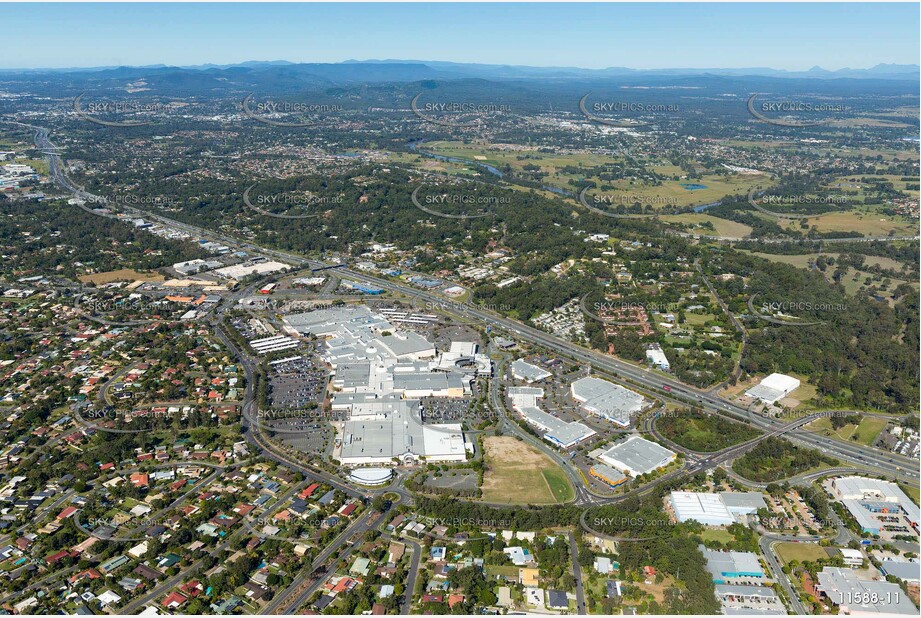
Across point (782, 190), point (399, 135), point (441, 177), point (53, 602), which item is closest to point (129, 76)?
point (399, 135)

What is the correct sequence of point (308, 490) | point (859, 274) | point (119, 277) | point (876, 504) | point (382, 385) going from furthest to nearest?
point (859, 274) < point (119, 277) < point (382, 385) < point (308, 490) < point (876, 504)

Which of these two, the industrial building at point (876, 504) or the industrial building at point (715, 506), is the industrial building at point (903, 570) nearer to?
the industrial building at point (876, 504)

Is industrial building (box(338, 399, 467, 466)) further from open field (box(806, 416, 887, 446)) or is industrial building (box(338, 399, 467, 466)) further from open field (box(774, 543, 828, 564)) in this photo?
open field (box(806, 416, 887, 446))

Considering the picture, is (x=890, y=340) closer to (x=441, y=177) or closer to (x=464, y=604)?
(x=464, y=604)

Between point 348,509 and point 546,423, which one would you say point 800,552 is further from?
point 348,509

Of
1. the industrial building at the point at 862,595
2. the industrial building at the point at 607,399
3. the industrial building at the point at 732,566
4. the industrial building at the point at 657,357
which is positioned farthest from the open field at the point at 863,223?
the industrial building at the point at 732,566

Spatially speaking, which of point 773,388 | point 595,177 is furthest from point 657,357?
point 595,177

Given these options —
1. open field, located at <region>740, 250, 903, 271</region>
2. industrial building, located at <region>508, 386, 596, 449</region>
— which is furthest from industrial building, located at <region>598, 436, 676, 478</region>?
open field, located at <region>740, 250, 903, 271</region>
